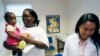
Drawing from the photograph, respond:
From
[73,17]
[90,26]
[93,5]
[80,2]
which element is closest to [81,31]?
[90,26]

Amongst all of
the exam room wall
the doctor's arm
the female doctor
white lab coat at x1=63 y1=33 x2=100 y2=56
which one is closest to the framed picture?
the exam room wall

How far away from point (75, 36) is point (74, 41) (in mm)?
47

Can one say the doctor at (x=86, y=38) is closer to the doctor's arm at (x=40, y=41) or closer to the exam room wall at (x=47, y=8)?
the doctor's arm at (x=40, y=41)

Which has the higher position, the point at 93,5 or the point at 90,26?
the point at 93,5

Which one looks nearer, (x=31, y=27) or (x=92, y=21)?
(x=92, y=21)

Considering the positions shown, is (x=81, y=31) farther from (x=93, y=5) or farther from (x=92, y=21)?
(x=93, y=5)

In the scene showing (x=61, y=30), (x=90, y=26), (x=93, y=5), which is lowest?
(x=61, y=30)

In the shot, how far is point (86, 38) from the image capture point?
132cm

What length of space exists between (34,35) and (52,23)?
2.68 metres

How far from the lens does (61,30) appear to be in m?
4.54

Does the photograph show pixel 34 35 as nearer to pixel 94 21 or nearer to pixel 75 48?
pixel 75 48

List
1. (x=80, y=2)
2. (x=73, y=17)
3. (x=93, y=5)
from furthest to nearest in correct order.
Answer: (x=73, y=17)
(x=80, y=2)
(x=93, y=5)

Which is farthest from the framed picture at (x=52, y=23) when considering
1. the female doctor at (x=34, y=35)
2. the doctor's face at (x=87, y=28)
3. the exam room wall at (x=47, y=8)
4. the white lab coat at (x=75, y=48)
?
the doctor's face at (x=87, y=28)

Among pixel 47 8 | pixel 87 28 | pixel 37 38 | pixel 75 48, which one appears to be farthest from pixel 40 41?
pixel 47 8
